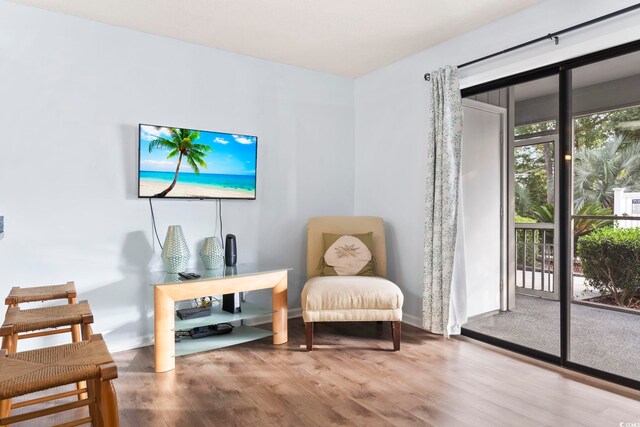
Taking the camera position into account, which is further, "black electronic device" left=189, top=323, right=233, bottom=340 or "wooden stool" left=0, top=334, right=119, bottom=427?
"black electronic device" left=189, top=323, right=233, bottom=340

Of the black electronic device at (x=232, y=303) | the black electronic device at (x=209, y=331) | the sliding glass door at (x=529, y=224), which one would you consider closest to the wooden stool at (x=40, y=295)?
the black electronic device at (x=209, y=331)

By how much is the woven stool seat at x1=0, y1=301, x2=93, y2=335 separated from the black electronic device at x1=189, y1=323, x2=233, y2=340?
120 centimetres

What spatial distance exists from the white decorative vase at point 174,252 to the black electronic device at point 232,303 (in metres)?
0.43

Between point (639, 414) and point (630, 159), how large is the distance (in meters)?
1.43

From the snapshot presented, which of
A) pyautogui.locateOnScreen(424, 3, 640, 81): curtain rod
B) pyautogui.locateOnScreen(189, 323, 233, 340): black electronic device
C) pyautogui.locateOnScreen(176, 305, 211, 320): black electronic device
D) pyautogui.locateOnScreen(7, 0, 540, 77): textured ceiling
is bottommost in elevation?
pyautogui.locateOnScreen(189, 323, 233, 340): black electronic device

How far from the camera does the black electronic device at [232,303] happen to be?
3.17m

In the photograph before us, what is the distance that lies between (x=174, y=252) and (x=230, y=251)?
18.8 inches

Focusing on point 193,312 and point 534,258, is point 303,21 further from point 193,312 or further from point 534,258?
point 534,258

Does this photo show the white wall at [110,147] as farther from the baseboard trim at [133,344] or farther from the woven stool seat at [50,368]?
the woven stool seat at [50,368]

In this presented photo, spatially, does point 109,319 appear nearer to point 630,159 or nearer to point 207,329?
point 207,329

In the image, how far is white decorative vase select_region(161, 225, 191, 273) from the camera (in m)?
2.97

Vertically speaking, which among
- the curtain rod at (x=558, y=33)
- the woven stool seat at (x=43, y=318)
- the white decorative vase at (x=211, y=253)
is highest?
the curtain rod at (x=558, y=33)

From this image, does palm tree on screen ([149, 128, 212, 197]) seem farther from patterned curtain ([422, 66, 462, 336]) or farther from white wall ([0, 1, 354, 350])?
patterned curtain ([422, 66, 462, 336])

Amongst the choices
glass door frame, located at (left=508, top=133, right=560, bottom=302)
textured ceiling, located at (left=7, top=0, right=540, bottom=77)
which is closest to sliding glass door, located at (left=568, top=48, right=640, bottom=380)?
glass door frame, located at (left=508, top=133, right=560, bottom=302)
